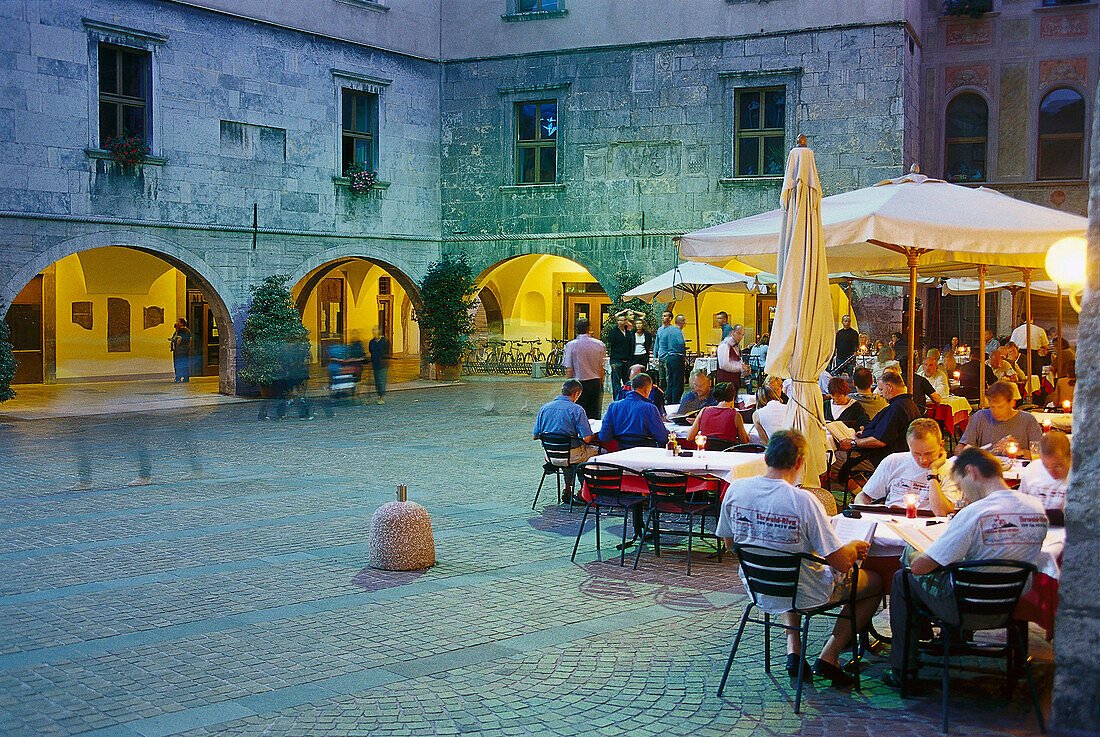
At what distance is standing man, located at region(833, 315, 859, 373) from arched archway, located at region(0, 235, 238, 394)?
12021 mm

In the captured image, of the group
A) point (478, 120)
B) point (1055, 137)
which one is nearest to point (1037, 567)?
point (478, 120)

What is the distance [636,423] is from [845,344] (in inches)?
395

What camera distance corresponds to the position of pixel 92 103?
19469mm

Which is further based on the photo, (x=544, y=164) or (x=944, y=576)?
(x=544, y=164)

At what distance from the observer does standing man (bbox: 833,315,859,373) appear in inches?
724

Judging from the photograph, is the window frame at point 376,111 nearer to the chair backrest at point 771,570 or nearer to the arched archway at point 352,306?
the arched archway at point 352,306

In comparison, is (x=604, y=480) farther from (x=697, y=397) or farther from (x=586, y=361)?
(x=586, y=361)

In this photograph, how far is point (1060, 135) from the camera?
24.1 m

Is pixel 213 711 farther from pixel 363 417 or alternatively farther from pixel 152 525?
pixel 363 417

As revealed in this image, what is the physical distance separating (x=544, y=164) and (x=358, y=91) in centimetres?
452

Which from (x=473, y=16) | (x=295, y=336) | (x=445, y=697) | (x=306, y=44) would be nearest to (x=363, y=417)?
(x=295, y=336)

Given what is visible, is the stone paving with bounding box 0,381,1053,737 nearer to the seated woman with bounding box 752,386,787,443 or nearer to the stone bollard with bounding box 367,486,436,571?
the stone bollard with bounding box 367,486,436,571

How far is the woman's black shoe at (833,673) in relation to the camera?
210 inches

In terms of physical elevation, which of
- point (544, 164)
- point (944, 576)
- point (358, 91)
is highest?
point (358, 91)
